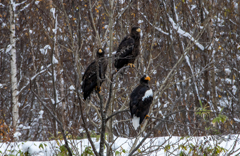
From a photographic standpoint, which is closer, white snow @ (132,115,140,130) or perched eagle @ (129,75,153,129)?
perched eagle @ (129,75,153,129)

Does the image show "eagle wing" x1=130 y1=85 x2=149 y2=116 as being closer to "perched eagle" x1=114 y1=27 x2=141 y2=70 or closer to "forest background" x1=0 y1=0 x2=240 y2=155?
"forest background" x1=0 y1=0 x2=240 y2=155

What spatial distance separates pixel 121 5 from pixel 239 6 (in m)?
4.51

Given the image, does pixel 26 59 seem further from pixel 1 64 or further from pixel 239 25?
pixel 239 25

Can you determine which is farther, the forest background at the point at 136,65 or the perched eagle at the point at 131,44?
the perched eagle at the point at 131,44

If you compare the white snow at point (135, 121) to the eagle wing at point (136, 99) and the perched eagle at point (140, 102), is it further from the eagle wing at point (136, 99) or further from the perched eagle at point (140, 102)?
the eagle wing at point (136, 99)

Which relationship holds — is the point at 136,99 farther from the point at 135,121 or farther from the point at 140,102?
the point at 135,121

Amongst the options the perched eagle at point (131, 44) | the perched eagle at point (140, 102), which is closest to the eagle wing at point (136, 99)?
the perched eagle at point (140, 102)

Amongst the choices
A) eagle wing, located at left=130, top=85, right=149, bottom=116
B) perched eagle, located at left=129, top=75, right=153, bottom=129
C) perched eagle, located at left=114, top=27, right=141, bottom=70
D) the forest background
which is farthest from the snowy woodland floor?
perched eagle, located at left=114, top=27, right=141, bottom=70

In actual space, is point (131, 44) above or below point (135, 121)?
above

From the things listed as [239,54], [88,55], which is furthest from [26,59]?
[239,54]

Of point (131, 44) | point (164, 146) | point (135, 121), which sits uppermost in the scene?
point (131, 44)

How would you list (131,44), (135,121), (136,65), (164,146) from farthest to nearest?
(136,65)
(164,146)
(131,44)
(135,121)

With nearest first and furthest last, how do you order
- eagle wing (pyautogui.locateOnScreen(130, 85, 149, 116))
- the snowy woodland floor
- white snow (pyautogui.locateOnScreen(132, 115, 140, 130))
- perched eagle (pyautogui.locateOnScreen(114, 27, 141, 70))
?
the snowy woodland floor, eagle wing (pyautogui.locateOnScreen(130, 85, 149, 116)), white snow (pyautogui.locateOnScreen(132, 115, 140, 130)), perched eagle (pyautogui.locateOnScreen(114, 27, 141, 70))

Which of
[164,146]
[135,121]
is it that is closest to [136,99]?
[135,121]
